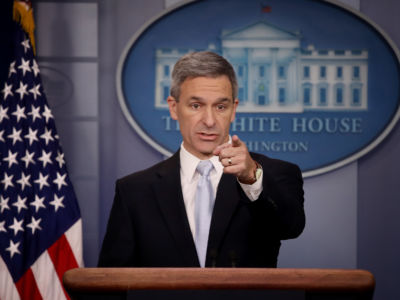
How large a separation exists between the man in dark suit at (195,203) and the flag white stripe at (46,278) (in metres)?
0.95

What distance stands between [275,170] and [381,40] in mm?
1502

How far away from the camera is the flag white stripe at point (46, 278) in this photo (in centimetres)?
220

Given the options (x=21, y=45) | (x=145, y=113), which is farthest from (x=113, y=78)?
(x=21, y=45)

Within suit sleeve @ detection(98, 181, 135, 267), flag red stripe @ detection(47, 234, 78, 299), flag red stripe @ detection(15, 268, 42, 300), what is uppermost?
suit sleeve @ detection(98, 181, 135, 267)

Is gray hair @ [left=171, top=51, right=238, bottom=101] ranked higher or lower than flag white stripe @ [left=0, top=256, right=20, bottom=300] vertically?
higher

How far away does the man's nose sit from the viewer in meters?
1.44

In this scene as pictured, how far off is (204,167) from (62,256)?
121 cm

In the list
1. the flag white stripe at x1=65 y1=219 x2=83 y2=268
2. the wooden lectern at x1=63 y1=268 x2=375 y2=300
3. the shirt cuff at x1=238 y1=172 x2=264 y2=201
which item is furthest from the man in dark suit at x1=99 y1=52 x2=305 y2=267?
the flag white stripe at x1=65 y1=219 x2=83 y2=268

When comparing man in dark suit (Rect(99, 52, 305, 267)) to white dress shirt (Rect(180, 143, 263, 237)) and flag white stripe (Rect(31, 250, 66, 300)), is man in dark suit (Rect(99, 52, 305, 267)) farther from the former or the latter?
flag white stripe (Rect(31, 250, 66, 300))

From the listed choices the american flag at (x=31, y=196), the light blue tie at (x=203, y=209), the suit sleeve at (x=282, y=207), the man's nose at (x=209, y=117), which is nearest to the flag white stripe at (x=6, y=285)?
the american flag at (x=31, y=196)

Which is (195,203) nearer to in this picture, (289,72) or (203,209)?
(203,209)

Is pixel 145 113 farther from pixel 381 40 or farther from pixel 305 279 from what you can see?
pixel 305 279

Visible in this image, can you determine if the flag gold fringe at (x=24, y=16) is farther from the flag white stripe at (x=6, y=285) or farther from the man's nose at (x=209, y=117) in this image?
the man's nose at (x=209, y=117)

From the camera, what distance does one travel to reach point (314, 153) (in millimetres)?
2506
